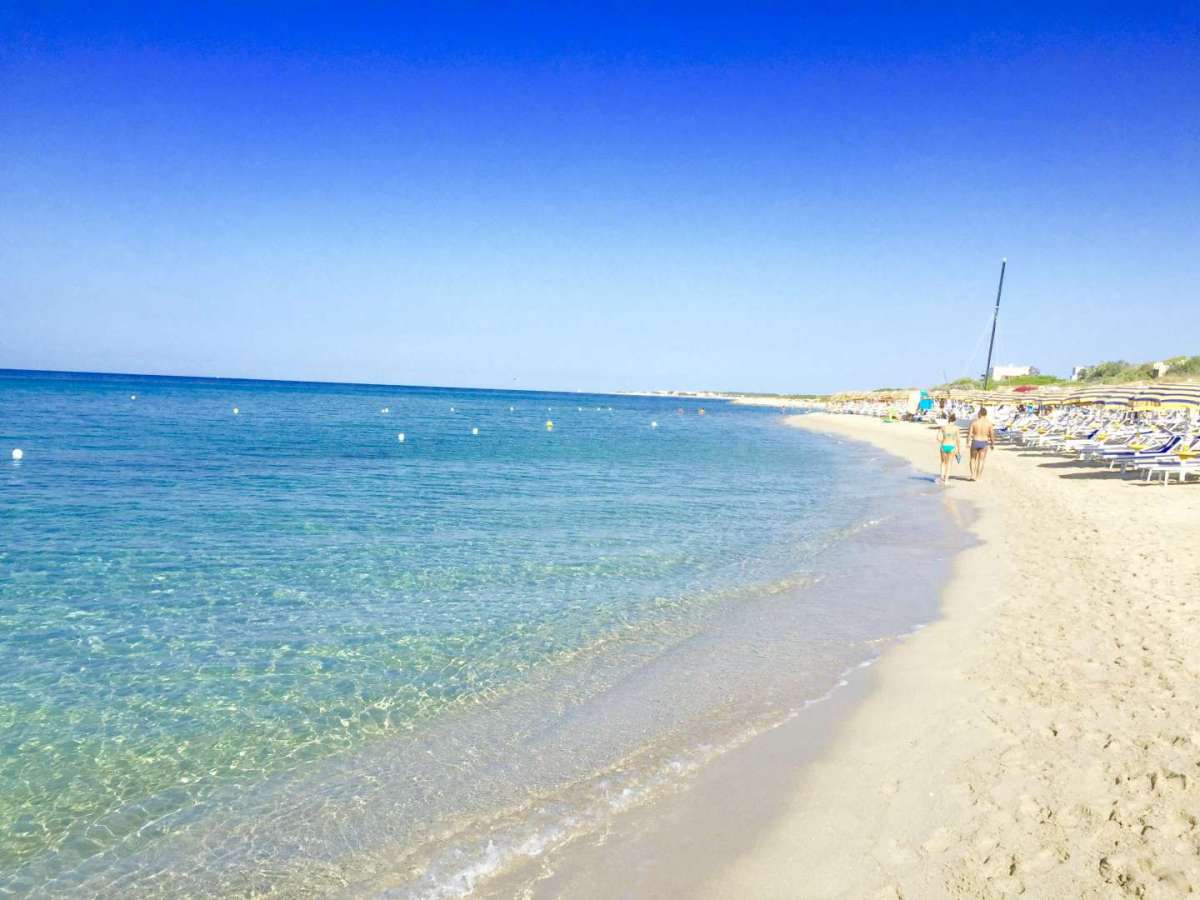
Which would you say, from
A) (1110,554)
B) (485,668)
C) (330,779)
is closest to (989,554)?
(1110,554)

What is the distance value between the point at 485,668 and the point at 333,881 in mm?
2984

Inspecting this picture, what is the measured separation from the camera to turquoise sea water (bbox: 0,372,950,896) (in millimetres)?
4297

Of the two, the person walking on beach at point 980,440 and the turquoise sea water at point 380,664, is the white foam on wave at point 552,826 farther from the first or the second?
the person walking on beach at point 980,440

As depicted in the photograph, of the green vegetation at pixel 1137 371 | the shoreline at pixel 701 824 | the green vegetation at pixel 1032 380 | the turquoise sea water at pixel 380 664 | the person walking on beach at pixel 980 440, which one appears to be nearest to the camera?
the shoreline at pixel 701 824

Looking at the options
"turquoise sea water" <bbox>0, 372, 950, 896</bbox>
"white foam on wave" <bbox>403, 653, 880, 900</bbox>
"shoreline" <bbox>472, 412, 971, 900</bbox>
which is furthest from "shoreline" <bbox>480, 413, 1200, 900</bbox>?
"turquoise sea water" <bbox>0, 372, 950, 896</bbox>

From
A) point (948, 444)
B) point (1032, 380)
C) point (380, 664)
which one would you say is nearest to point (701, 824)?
point (380, 664)

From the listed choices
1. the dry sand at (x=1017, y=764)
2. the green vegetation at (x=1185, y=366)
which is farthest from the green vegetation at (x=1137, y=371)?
the dry sand at (x=1017, y=764)

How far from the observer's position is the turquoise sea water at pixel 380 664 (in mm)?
4297

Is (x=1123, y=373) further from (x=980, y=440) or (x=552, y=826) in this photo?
(x=552, y=826)

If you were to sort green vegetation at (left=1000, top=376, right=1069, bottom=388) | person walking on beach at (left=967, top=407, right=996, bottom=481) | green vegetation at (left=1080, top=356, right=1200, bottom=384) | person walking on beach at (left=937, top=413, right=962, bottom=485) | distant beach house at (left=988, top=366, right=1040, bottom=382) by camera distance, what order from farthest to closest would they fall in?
distant beach house at (left=988, top=366, right=1040, bottom=382) → green vegetation at (left=1000, top=376, right=1069, bottom=388) → green vegetation at (left=1080, top=356, right=1200, bottom=384) → person walking on beach at (left=937, top=413, right=962, bottom=485) → person walking on beach at (left=967, top=407, right=996, bottom=481)

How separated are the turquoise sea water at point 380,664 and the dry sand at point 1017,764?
909 mm

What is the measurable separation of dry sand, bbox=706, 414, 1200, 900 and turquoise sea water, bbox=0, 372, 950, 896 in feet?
2.98

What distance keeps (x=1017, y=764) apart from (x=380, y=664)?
546 centimetres

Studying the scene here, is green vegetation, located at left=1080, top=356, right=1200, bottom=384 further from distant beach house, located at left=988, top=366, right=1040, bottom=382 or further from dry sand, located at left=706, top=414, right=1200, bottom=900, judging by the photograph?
dry sand, located at left=706, top=414, right=1200, bottom=900
